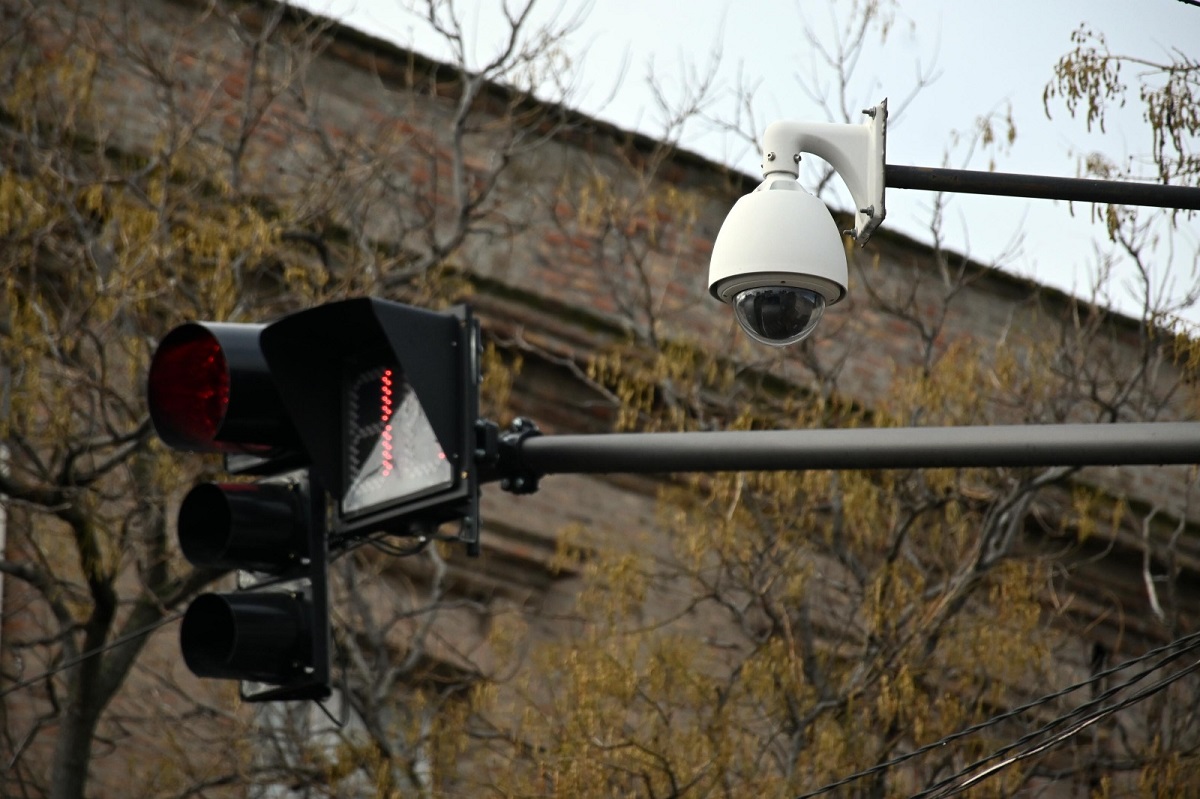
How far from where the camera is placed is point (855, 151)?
4.88 metres

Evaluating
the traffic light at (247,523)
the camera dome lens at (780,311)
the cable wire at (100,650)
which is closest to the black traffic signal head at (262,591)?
the traffic light at (247,523)

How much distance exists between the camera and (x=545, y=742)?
34.4 feet

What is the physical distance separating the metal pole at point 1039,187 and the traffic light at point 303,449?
118 centimetres

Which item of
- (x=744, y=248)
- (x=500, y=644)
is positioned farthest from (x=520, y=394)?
(x=744, y=248)

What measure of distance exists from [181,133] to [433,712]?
12.4 feet

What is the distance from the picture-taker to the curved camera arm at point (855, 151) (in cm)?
477

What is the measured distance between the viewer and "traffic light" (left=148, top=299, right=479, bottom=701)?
4887 mm

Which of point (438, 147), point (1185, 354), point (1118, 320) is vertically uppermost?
point (438, 147)

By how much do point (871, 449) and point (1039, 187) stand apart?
800mm

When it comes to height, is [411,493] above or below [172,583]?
below

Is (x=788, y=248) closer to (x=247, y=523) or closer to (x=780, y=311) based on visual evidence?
(x=780, y=311)

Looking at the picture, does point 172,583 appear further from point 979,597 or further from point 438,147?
point 979,597

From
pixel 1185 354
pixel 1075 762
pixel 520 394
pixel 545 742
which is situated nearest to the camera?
pixel 545 742

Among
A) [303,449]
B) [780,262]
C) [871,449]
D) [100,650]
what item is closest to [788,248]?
[780,262]
